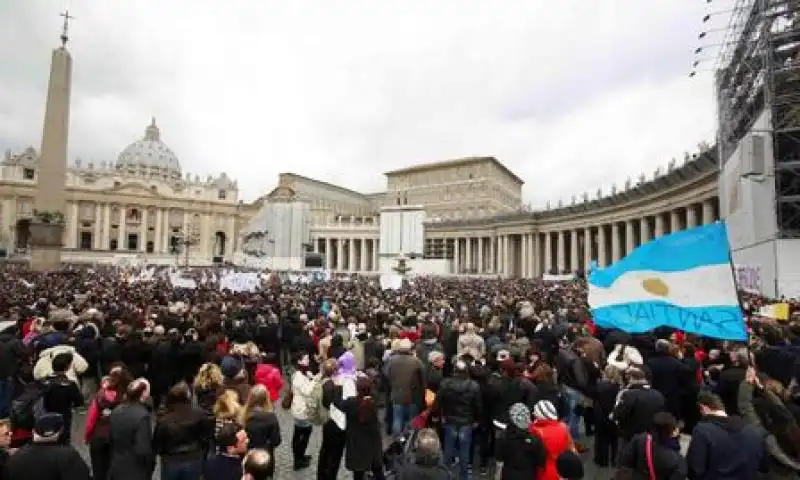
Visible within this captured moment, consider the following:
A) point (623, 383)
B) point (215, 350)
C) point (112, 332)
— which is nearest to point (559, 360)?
point (623, 383)

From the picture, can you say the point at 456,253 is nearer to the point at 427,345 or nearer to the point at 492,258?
the point at 492,258

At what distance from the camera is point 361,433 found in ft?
18.6

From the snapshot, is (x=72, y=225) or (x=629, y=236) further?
(x=72, y=225)

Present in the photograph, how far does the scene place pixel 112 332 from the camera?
971cm

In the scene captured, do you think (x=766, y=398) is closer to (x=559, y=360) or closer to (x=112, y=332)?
(x=559, y=360)

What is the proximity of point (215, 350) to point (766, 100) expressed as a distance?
77.6 ft

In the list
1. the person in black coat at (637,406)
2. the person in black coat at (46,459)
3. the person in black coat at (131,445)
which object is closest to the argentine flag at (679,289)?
the person in black coat at (637,406)

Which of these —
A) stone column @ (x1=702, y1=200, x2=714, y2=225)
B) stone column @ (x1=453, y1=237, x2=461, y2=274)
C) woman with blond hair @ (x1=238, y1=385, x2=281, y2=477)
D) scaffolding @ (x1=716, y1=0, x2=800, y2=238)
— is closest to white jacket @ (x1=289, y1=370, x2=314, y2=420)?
woman with blond hair @ (x1=238, y1=385, x2=281, y2=477)

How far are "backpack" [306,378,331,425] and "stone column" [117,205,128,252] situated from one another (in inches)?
4241

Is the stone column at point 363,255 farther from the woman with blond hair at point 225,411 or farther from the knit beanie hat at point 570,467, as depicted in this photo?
the knit beanie hat at point 570,467

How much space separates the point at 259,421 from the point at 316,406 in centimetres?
139

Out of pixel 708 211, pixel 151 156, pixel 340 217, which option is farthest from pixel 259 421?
pixel 151 156

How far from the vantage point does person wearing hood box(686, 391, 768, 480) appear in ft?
13.0

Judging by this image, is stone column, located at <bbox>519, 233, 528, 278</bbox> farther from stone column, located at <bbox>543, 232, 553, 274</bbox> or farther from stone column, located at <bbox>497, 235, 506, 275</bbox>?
stone column, located at <bbox>497, 235, 506, 275</bbox>
